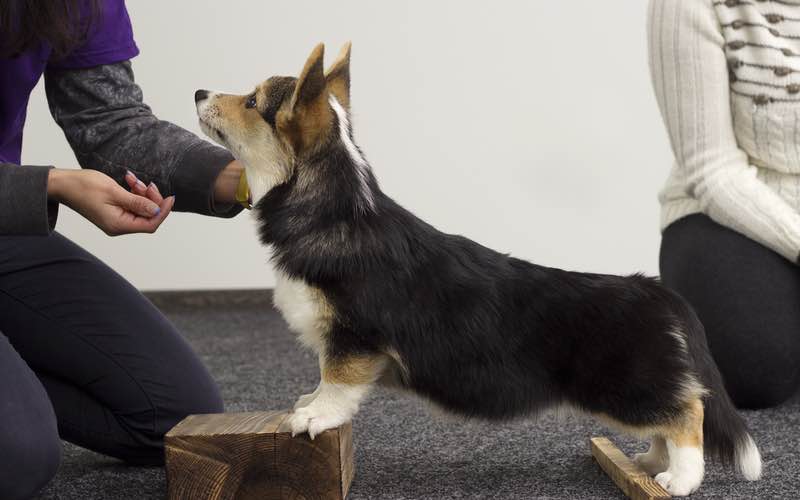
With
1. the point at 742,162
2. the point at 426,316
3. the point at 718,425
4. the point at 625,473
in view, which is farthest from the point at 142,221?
the point at 742,162

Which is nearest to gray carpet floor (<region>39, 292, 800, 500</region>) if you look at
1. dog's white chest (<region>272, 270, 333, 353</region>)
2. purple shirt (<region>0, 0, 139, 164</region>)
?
dog's white chest (<region>272, 270, 333, 353</region>)

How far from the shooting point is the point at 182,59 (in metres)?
3.87

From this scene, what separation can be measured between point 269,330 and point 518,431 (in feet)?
5.66

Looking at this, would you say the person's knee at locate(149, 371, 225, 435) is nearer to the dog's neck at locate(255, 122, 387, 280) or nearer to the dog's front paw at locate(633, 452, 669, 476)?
the dog's neck at locate(255, 122, 387, 280)

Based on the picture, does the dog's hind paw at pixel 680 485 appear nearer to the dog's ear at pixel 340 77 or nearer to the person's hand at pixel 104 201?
the dog's ear at pixel 340 77

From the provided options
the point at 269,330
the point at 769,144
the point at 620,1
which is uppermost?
the point at 620,1

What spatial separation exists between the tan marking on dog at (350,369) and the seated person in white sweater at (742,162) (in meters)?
1.22

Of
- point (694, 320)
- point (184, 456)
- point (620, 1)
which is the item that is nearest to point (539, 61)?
point (620, 1)

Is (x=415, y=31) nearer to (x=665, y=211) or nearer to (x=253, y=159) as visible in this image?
(x=665, y=211)

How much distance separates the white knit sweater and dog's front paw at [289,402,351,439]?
4.18 ft

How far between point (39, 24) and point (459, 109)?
2418 millimetres

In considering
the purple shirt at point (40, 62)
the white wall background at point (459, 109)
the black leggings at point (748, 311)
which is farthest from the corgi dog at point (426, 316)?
the white wall background at point (459, 109)

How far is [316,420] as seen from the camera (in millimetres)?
1530

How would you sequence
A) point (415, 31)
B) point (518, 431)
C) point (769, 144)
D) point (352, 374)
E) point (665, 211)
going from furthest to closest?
1. point (415, 31)
2. point (665, 211)
3. point (769, 144)
4. point (518, 431)
5. point (352, 374)
